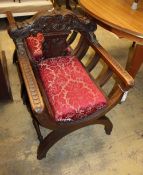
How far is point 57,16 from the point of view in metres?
1.30

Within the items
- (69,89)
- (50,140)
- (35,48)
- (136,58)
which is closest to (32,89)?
(69,89)

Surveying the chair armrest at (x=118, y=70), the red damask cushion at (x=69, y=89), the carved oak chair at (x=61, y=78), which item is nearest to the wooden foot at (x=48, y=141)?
the carved oak chair at (x=61, y=78)

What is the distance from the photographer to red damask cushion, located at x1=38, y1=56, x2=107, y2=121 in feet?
4.21

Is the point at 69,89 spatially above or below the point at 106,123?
above

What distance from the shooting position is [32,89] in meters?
1.12

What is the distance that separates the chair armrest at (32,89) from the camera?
1030mm

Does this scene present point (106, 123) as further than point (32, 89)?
Yes

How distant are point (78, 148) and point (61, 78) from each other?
22.8 inches

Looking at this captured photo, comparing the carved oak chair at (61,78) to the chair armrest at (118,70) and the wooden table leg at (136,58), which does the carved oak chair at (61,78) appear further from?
the wooden table leg at (136,58)

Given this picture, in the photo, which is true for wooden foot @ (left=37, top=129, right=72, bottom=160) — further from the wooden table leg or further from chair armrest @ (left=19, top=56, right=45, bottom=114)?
the wooden table leg

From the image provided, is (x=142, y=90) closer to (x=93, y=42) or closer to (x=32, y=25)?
(x=93, y=42)

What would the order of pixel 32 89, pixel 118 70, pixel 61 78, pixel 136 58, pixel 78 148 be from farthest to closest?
1. pixel 136 58
2. pixel 78 148
3. pixel 61 78
4. pixel 118 70
5. pixel 32 89

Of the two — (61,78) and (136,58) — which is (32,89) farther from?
(136,58)

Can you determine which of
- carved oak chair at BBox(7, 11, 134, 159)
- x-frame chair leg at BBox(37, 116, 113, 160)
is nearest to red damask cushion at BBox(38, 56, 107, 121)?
carved oak chair at BBox(7, 11, 134, 159)
